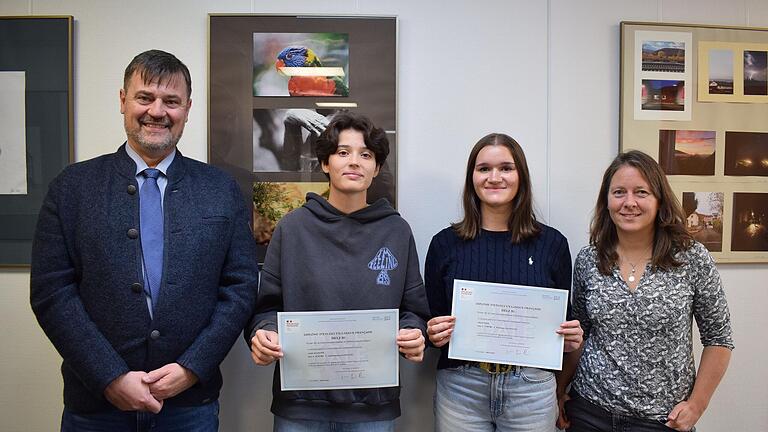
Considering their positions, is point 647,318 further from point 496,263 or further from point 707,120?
point 707,120

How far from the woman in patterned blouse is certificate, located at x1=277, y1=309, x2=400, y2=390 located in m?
0.73

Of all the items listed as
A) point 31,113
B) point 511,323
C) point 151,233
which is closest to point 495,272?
point 511,323

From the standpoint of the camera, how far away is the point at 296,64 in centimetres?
207

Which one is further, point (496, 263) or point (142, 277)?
point (496, 263)

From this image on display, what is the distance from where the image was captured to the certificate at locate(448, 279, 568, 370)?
1.60m

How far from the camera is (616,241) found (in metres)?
1.76

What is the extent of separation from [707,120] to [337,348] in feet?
6.40

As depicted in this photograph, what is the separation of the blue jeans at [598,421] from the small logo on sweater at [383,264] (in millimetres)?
827

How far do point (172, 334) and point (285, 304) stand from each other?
1.15ft

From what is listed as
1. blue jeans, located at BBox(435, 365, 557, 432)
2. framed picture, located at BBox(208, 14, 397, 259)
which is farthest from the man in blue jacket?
blue jeans, located at BBox(435, 365, 557, 432)

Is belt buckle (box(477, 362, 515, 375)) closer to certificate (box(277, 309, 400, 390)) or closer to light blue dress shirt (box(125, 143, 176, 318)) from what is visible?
certificate (box(277, 309, 400, 390))

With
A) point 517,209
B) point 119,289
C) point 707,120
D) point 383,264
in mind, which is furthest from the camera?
point 707,120

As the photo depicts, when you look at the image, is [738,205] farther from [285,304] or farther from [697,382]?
[285,304]

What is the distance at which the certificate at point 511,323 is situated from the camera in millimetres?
1604
